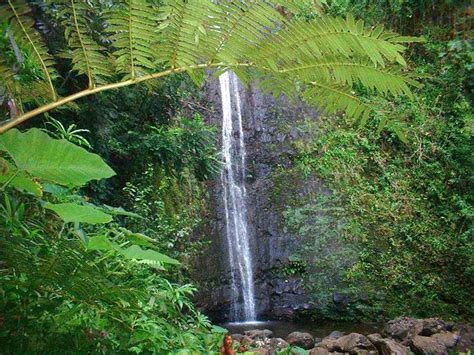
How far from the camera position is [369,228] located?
704cm

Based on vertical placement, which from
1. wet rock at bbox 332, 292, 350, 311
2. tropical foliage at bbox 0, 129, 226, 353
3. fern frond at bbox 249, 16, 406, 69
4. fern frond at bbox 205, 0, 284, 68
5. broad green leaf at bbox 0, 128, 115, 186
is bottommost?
wet rock at bbox 332, 292, 350, 311

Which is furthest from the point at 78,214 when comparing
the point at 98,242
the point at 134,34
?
the point at 134,34

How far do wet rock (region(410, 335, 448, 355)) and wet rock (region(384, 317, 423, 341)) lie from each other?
0.53 feet

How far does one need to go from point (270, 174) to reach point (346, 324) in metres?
3.26

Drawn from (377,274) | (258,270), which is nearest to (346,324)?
(377,274)

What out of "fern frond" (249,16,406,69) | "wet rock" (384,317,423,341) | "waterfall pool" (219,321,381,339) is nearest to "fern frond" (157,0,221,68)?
"fern frond" (249,16,406,69)

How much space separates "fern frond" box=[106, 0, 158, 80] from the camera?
3.36 feet

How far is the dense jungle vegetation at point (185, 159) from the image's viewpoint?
1038mm

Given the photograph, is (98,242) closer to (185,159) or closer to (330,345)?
(185,159)

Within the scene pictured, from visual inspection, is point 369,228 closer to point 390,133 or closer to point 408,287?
point 408,287

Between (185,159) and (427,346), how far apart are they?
124 inches

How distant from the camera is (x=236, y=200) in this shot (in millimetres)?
8266

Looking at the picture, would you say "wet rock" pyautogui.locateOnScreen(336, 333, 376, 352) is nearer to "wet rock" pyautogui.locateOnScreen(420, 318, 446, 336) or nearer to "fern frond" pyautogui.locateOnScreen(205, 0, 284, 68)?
"wet rock" pyautogui.locateOnScreen(420, 318, 446, 336)

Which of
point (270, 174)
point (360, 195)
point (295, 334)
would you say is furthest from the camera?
point (270, 174)
